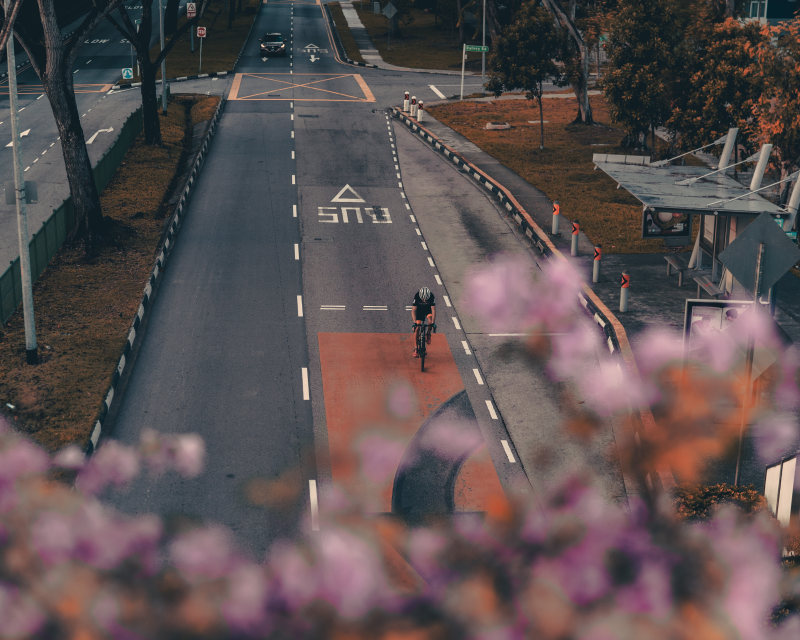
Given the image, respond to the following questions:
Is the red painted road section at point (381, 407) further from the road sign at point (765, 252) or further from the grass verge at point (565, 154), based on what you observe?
the grass verge at point (565, 154)

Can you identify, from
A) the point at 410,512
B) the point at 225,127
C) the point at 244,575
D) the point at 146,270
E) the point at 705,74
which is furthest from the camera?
the point at 225,127

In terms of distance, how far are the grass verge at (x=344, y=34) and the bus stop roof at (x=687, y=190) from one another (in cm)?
4922

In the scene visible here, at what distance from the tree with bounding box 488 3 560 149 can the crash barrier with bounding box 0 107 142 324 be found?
16.1 m

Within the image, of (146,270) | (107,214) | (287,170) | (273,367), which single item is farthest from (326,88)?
(273,367)

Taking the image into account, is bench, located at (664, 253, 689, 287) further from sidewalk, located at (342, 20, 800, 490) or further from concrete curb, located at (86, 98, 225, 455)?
concrete curb, located at (86, 98, 225, 455)

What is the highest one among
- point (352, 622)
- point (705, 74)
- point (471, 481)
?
point (705, 74)

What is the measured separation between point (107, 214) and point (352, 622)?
25.2 metres

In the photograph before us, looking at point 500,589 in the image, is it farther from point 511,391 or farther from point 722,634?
point 511,391

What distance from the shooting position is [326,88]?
60156 mm

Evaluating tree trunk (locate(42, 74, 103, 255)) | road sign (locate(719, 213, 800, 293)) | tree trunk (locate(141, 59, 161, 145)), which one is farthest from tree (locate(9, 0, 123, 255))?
road sign (locate(719, 213, 800, 293))

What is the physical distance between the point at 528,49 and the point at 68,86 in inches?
835

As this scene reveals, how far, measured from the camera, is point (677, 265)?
89.8 feet

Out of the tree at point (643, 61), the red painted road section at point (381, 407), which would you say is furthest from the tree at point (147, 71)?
the red painted road section at point (381, 407)

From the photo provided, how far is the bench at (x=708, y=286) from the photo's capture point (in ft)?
79.3
